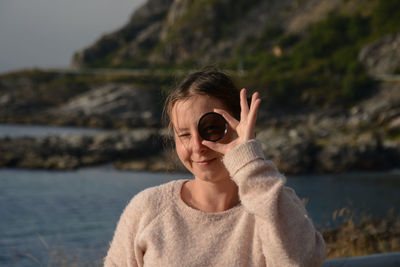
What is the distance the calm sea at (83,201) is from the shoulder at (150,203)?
4.73 metres

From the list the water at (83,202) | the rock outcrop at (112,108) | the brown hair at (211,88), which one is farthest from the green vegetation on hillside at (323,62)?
the brown hair at (211,88)

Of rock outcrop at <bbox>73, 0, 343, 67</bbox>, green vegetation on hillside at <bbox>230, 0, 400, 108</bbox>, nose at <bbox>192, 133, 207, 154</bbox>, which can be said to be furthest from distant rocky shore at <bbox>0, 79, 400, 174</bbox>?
rock outcrop at <bbox>73, 0, 343, 67</bbox>

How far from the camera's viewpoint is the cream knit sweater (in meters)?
1.62

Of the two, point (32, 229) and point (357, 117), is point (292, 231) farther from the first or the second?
point (357, 117)

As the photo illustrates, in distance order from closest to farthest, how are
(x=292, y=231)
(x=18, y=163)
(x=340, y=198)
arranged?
(x=292, y=231) → (x=340, y=198) → (x=18, y=163)

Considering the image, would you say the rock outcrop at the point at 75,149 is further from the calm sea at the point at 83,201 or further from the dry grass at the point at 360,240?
the dry grass at the point at 360,240

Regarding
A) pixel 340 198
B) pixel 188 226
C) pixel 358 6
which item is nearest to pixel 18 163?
pixel 340 198

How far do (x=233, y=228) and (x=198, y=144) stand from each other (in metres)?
0.36

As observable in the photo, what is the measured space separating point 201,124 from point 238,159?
236 mm

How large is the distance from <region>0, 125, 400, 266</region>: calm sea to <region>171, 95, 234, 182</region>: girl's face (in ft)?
15.7

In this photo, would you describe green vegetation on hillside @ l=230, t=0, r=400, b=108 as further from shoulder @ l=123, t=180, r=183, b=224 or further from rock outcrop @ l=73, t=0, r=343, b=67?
→ shoulder @ l=123, t=180, r=183, b=224

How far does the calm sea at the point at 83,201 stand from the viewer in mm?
10102

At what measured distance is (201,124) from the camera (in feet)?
5.95

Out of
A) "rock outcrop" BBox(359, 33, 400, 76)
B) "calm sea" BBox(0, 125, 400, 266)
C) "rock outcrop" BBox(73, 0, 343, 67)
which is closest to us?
"calm sea" BBox(0, 125, 400, 266)
